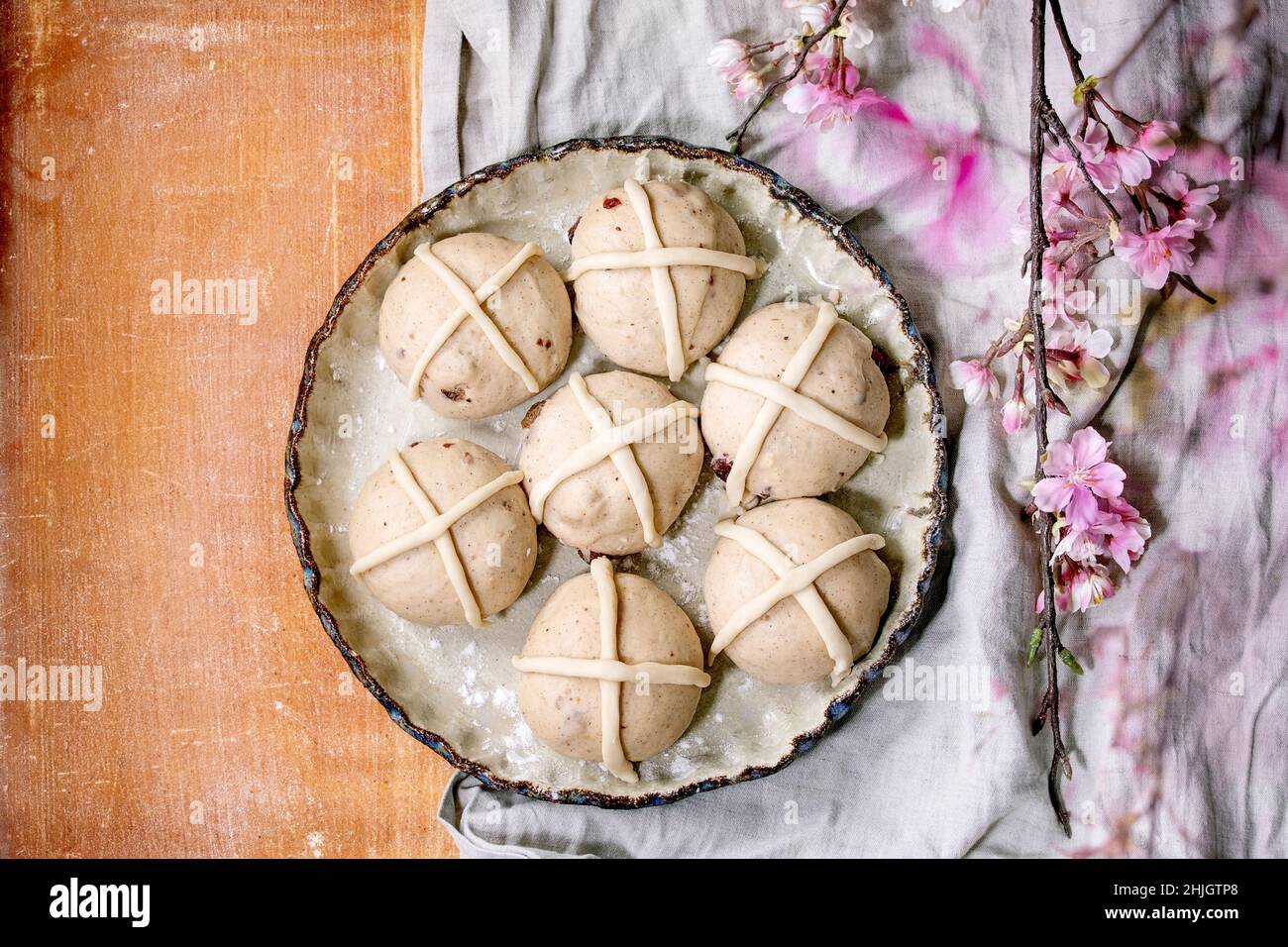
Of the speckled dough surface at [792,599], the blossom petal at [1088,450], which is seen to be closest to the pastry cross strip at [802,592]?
the speckled dough surface at [792,599]

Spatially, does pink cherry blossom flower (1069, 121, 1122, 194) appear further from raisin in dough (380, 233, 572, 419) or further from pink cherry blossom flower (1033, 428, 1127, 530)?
raisin in dough (380, 233, 572, 419)

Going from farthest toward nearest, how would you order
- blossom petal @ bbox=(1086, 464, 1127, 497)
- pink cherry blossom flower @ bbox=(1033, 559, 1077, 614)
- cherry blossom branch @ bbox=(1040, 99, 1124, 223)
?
pink cherry blossom flower @ bbox=(1033, 559, 1077, 614) < blossom petal @ bbox=(1086, 464, 1127, 497) < cherry blossom branch @ bbox=(1040, 99, 1124, 223)

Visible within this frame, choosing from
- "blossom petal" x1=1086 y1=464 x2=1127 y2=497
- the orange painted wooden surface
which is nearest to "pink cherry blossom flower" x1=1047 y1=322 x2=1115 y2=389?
"blossom petal" x1=1086 y1=464 x2=1127 y2=497

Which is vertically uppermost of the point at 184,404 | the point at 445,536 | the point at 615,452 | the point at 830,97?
the point at 830,97

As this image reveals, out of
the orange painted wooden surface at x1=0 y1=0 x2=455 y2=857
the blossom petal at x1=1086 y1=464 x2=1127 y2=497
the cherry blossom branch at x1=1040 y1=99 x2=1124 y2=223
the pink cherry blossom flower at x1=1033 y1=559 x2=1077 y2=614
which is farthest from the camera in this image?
the orange painted wooden surface at x1=0 y1=0 x2=455 y2=857

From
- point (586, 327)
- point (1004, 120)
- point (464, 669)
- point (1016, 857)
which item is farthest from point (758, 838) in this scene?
point (1004, 120)

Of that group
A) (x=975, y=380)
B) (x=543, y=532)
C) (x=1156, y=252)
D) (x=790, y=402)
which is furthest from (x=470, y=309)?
(x=1156, y=252)

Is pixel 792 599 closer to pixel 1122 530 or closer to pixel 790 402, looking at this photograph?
pixel 790 402
